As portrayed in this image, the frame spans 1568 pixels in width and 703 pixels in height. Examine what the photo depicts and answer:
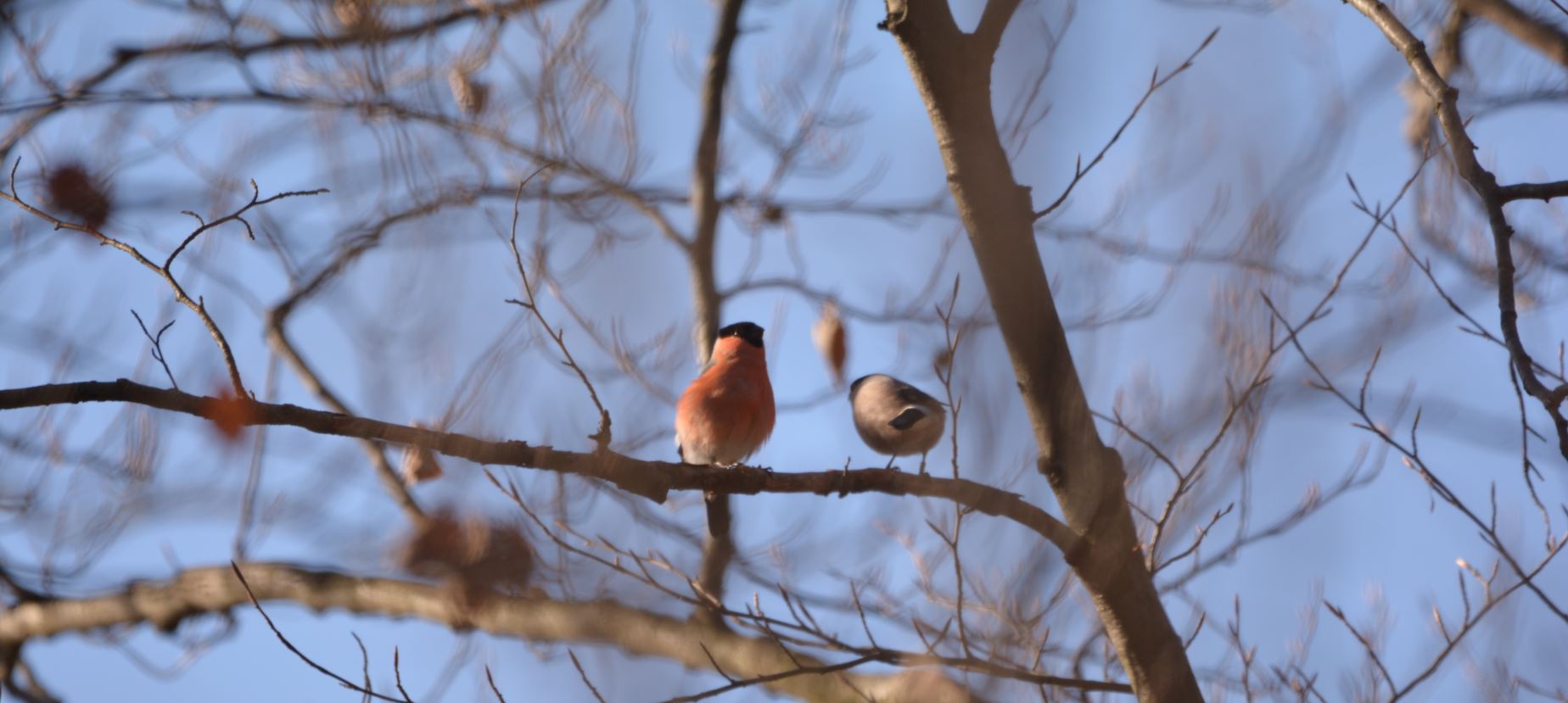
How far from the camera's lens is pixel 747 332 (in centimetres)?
445

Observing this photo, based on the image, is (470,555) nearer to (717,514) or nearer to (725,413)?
(725,413)

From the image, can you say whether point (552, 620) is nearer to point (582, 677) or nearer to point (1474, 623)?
point (582, 677)

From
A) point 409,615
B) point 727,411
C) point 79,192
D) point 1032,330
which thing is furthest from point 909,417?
point 79,192

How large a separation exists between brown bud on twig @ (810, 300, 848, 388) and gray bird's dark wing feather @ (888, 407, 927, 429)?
833mm

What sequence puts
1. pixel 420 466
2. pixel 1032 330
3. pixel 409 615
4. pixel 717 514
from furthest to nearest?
pixel 717 514 → pixel 409 615 → pixel 420 466 → pixel 1032 330

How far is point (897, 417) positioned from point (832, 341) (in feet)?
3.28

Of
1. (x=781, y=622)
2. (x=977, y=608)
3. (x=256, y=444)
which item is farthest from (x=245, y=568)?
(x=977, y=608)

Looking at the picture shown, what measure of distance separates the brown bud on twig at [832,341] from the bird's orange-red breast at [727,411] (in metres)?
0.24

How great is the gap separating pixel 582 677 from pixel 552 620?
41.7 inches

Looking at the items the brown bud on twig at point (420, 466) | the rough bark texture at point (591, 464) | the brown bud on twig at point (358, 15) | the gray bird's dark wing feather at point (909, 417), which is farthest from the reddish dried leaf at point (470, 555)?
the brown bud on twig at point (358, 15)

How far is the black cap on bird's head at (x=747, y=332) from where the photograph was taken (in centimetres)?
442

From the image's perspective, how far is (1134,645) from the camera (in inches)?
93.0

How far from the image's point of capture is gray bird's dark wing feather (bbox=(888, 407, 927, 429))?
10.6 ft

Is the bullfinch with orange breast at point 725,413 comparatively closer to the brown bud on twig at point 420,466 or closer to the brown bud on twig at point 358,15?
the brown bud on twig at point 358,15
